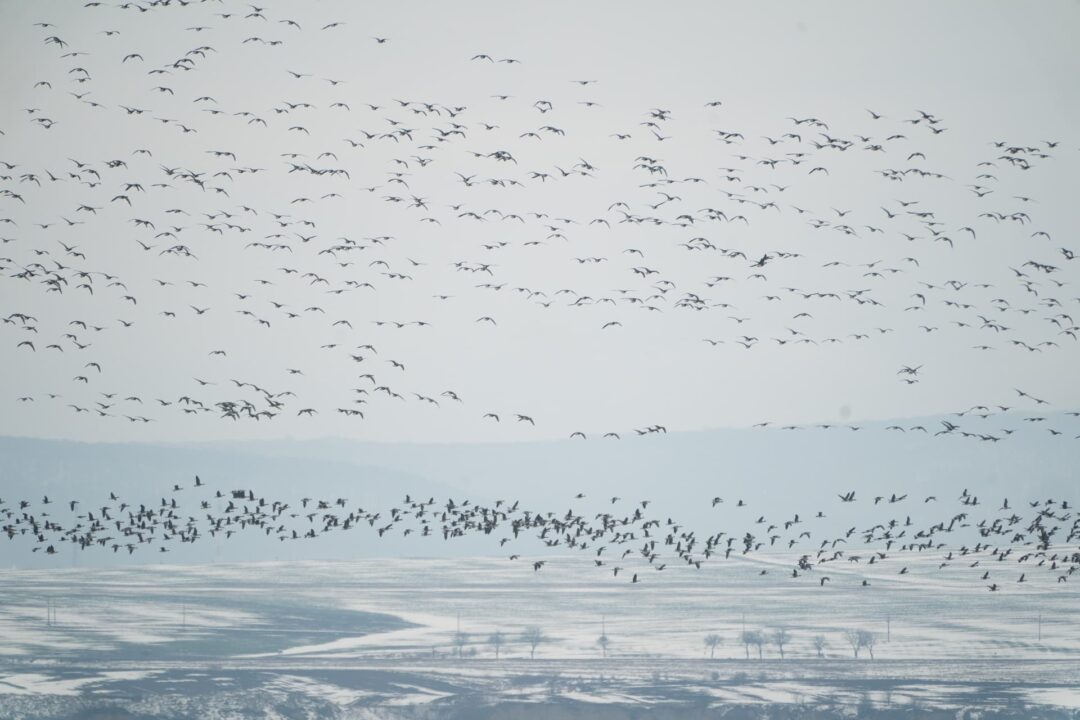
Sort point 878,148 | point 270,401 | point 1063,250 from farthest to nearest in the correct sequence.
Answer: point 1063,250
point 878,148
point 270,401

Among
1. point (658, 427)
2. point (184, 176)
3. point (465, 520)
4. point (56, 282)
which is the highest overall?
point (184, 176)

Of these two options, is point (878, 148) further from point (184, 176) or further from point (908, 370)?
point (184, 176)

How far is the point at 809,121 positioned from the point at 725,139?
670 cm

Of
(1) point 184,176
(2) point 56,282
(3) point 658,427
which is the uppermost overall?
(1) point 184,176

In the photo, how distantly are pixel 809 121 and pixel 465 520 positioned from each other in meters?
34.7

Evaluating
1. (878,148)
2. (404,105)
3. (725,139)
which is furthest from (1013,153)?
(404,105)

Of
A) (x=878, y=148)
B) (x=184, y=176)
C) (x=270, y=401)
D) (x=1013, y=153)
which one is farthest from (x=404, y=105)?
(x=1013, y=153)

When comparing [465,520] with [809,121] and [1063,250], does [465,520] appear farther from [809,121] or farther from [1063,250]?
[1063,250]

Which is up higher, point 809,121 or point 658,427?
point 809,121

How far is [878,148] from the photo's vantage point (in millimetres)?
78875

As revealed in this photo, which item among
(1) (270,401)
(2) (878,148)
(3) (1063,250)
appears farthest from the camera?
(3) (1063,250)

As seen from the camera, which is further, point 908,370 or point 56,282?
point 908,370

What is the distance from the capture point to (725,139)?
3216 inches

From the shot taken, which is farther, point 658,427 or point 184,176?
point 658,427
